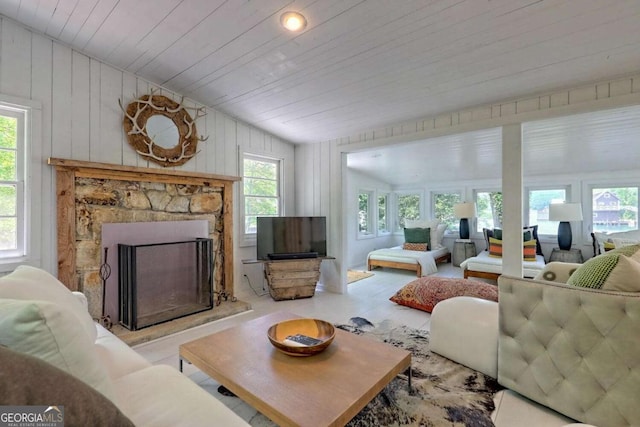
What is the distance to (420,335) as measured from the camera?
9.11 feet

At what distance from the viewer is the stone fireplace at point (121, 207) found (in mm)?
2621

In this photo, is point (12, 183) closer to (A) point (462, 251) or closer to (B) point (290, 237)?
(B) point (290, 237)

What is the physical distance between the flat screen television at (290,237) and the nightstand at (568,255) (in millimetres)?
4004

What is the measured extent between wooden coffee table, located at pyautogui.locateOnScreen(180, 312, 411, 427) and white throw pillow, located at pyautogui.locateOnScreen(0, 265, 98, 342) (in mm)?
593

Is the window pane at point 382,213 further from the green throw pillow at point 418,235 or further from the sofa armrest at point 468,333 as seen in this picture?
the sofa armrest at point 468,333

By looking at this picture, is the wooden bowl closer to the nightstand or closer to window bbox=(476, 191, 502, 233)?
the nightstand

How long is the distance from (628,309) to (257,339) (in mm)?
1936

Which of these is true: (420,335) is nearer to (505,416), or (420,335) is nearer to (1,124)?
(505,416)

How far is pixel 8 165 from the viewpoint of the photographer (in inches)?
97.4

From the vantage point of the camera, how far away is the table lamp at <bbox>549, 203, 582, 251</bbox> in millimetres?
4773

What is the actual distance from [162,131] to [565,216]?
5999mm

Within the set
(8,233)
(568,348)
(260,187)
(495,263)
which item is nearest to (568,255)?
(495,263)

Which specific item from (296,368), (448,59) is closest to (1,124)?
(296,368)

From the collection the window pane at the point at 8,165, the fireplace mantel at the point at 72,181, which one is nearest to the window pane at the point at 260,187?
the fireplace mantel at the point at 72,181
